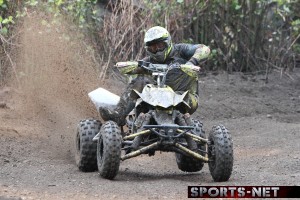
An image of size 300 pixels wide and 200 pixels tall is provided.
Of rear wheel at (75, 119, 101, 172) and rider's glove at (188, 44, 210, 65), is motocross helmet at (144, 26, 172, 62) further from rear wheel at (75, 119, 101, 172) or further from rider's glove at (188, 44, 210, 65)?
rear wheel at (75, 119, 101, 172)

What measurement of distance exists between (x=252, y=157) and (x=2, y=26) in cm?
563

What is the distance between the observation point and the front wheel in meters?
9.32

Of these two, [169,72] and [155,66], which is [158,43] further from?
[169,72]

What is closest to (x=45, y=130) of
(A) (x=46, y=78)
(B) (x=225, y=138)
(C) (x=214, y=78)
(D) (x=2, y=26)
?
(A) (x=46, y=78)

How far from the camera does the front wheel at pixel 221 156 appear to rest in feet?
30.6

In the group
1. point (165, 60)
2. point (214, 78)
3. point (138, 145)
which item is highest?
point (165, 60)

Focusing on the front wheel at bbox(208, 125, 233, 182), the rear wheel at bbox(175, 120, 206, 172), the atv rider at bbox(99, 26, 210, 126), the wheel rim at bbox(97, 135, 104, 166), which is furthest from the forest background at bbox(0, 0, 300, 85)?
the front wheel at bbox(208, 125, 233, 182)

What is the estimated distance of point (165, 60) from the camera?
10.5 meters

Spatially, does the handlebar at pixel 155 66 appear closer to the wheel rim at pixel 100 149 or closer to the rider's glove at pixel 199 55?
the rider's glove at pixel 199 55

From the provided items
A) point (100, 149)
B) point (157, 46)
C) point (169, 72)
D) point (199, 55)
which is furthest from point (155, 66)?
point (100, 149)

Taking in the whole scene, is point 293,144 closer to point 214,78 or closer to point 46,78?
point 46,78

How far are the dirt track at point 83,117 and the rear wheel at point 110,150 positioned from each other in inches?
A: 4.9

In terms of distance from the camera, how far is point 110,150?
360 inches

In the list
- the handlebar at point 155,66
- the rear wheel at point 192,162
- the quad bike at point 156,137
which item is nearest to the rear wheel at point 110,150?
→ the quad bike at point 156,137
